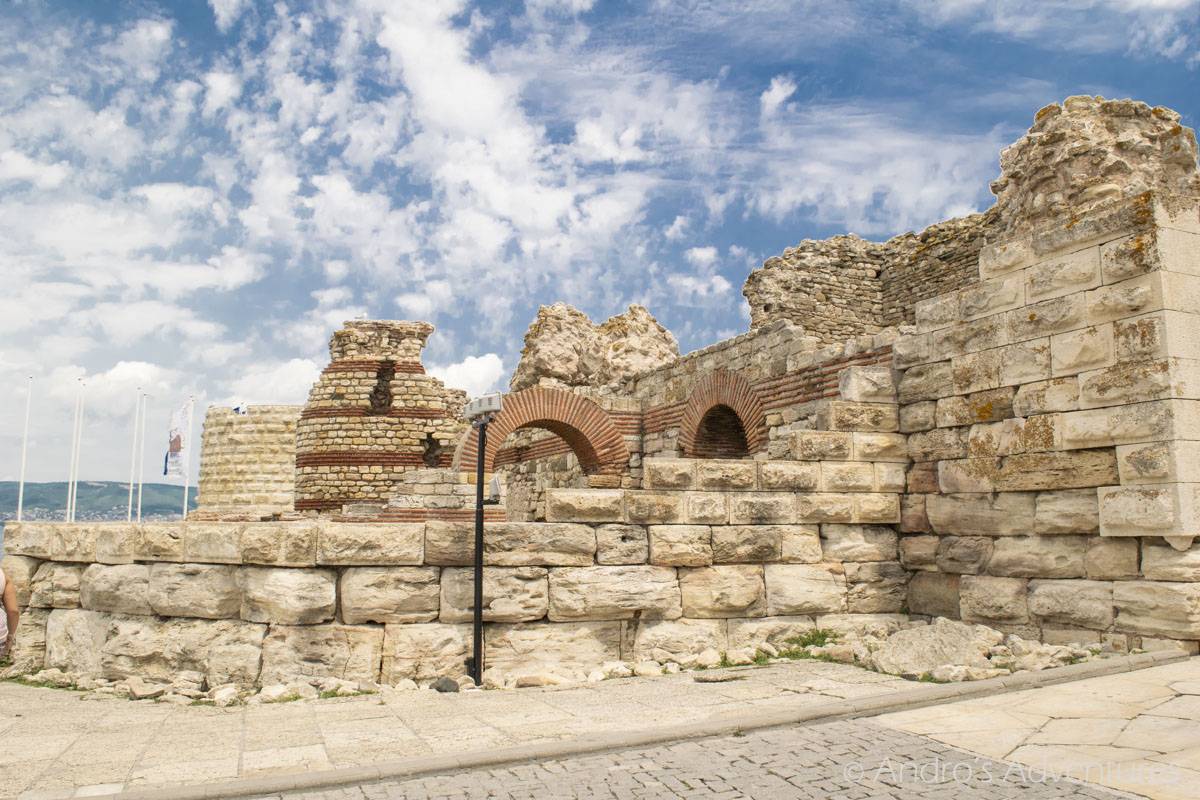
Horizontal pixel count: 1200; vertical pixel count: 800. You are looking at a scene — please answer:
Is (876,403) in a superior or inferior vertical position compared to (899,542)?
superior

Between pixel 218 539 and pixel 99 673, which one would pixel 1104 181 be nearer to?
pixel 218 539

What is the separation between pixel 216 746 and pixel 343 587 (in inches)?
64.0

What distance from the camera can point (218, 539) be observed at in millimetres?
5941

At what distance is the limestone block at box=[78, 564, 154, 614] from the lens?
6.20m

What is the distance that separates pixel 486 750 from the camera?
3.87 meters

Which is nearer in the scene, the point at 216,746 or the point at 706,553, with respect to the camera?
the point at 216,746

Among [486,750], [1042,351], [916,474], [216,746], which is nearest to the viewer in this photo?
[486,750]

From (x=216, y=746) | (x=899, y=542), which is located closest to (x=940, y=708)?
(x=899, y=542)

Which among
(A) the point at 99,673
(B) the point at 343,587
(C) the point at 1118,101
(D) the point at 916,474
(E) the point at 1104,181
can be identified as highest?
(C) the point at 1118,101

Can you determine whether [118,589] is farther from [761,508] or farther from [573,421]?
[573,421]

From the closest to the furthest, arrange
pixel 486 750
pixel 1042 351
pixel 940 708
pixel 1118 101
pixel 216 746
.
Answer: pixel 486 750 < pixel 216 746 < pixel 940 708 < pixel 1042 351 < pixel 1118 101

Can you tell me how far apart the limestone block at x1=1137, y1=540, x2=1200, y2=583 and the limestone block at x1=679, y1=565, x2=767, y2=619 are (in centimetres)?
250

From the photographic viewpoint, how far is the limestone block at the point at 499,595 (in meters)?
5.89

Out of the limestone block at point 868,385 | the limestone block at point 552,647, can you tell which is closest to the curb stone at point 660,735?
the limestone block at point 552,647
